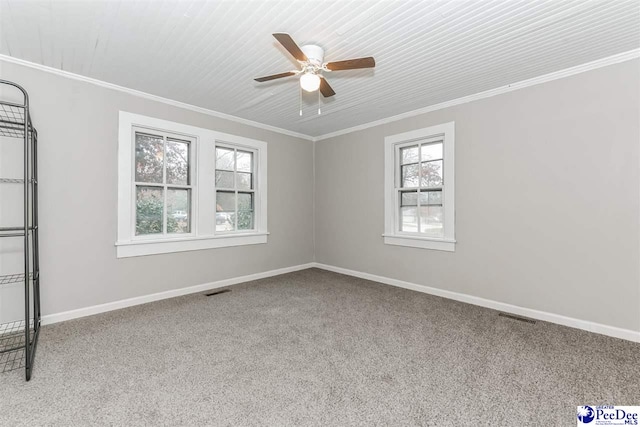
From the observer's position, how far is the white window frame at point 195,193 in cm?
334

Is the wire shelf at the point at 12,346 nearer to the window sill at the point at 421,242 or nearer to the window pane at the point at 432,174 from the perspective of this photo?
the window sill at the point at 421,242

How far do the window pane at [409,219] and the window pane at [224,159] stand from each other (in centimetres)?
264

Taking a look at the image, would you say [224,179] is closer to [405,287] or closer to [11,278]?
[11,278]

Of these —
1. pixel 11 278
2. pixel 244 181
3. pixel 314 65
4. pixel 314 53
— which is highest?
pixel 314 53

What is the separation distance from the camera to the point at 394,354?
7.59 feet

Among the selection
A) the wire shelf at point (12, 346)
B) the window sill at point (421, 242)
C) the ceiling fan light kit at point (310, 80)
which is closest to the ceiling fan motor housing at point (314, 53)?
the ceiling fan light kit at point (310, 80)

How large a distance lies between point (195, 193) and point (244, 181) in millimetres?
868

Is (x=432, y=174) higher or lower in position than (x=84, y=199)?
higher

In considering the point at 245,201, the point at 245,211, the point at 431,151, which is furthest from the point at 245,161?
the point at 431,151

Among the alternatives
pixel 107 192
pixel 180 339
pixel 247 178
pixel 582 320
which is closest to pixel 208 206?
pixel 247 178

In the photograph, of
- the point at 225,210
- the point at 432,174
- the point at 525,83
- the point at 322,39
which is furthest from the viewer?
the point at 225,210

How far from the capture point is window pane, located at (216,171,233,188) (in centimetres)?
429

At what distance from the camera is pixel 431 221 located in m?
4.04

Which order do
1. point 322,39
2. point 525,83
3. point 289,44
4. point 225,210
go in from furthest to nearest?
point 225,210
point 525,83
point 322,39
point 289,44
